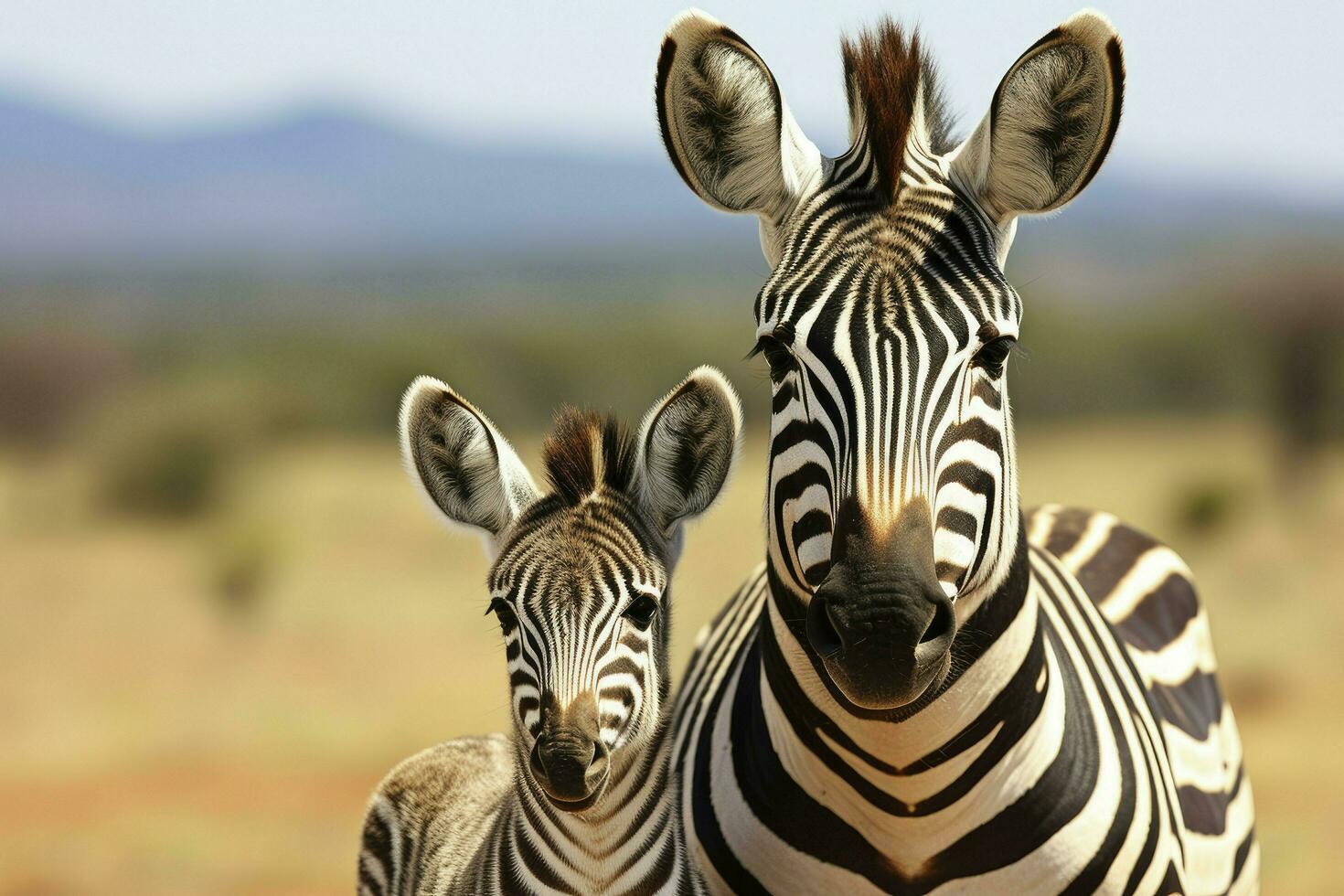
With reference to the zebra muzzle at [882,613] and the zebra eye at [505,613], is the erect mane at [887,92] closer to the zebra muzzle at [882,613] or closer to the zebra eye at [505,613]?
the zebra muzzle at [882,613]

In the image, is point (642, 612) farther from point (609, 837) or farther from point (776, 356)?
point (776, 356)

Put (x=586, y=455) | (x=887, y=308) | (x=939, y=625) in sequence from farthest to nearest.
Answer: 1. (x=586, y=455)
2. (x=887, y=308)
3. (x=939, y=625)

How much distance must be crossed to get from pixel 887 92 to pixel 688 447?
42.2 inches

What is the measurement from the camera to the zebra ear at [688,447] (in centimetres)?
409

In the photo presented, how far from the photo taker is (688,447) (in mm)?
4176

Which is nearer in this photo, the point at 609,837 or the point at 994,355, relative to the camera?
the point at 994,355

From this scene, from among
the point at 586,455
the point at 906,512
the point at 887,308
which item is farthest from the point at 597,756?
the point at 887,308

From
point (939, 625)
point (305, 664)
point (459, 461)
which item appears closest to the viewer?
point (939, 625)

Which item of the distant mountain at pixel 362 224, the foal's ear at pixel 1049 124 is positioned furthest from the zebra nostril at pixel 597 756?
the distant mountain at pixel 362 224

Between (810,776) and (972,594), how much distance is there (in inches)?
27.5

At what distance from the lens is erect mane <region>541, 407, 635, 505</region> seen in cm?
411

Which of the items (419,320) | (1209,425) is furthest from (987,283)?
(419,320)

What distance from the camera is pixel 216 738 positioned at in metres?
16.0

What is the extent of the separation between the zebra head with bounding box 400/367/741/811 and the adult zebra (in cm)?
36
